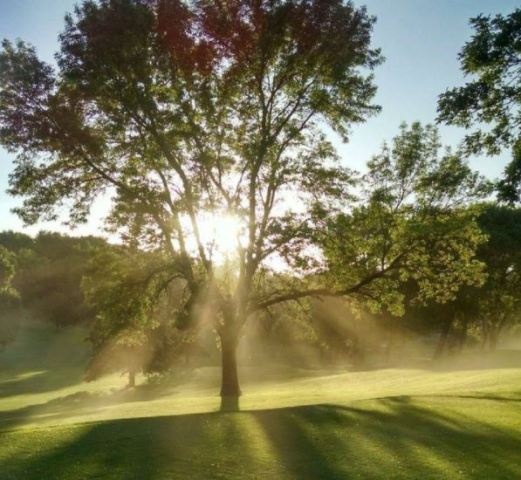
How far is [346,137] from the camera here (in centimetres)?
2862

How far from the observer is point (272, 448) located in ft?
46.2

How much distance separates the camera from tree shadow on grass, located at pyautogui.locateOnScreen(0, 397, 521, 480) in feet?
40.1

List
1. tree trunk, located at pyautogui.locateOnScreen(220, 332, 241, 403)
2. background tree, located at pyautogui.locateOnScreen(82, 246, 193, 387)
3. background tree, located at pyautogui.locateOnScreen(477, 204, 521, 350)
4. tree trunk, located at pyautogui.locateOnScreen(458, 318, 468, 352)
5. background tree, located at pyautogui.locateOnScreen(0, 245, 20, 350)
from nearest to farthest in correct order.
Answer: background tree, located at pyautogui.locateOnScreen(82, 246, 193, 387)
tree trunk, located at pyautogui.locateOnScreen(220, 332, 241, 403)
background tree, located at pyautogui.locateOnScreen(477, 204, 521, 350)
background tree, located at pyautogui.locateOnScreen(0, 245, 20, 350)
tree trunk, located at pyautogui.locateOnScreen(458, 318, 468, 352)

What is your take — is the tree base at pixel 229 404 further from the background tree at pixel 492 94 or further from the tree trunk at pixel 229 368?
the background tree at pixel 492 94

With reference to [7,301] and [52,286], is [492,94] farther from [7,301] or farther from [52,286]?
[52,286]

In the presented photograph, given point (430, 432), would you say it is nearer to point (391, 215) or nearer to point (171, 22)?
point (391, 215)

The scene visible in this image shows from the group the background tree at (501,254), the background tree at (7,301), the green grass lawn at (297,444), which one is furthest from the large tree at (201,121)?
the background tree at (7,301)

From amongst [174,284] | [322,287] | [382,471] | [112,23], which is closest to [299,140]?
[322,287]

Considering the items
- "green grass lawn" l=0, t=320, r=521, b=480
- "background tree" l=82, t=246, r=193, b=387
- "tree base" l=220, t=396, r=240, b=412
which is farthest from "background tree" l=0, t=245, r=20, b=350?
"green grass lawn" l=0, t=320, r=521, b=480

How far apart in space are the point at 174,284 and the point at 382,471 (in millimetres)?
24877

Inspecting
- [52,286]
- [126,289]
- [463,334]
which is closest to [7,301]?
[52,286]

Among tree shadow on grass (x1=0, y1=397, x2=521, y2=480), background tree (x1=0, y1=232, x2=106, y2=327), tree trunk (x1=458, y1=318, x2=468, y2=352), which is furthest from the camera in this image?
background tree (x1=0, y1=232, x2=106, y2=327)

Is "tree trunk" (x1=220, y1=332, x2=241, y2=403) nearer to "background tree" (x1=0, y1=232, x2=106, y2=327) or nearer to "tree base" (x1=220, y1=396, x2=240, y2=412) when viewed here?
"tree base" (x1=220, y1=396, x2=240, y2=412)

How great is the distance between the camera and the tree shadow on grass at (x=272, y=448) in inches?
481
